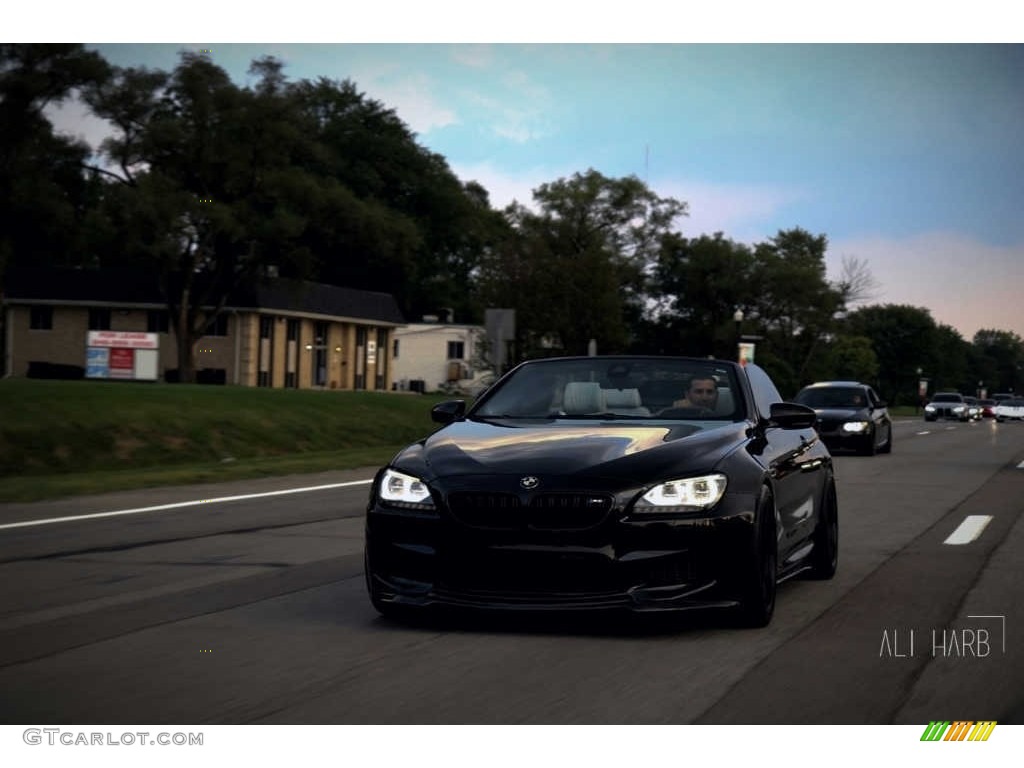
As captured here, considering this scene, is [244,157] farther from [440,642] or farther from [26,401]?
[440,642]

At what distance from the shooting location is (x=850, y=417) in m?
29.0

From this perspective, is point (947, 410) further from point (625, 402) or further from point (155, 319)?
point (625, 402)

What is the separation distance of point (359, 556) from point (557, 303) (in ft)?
145

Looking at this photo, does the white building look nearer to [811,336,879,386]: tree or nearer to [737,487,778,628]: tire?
[811,336,879,386]: tree

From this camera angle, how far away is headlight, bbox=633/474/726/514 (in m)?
6.99

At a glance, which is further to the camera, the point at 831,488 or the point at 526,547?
the point at 831,488

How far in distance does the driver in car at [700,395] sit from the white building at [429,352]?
8419 cm

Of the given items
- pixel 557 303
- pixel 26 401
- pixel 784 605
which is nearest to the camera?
pixel 784 605

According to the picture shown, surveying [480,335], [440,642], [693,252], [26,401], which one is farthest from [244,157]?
[693,252]

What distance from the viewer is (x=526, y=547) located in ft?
22.7

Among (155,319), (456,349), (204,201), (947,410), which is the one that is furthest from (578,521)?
(456,349)

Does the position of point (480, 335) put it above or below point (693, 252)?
below

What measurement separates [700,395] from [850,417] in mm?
21063
